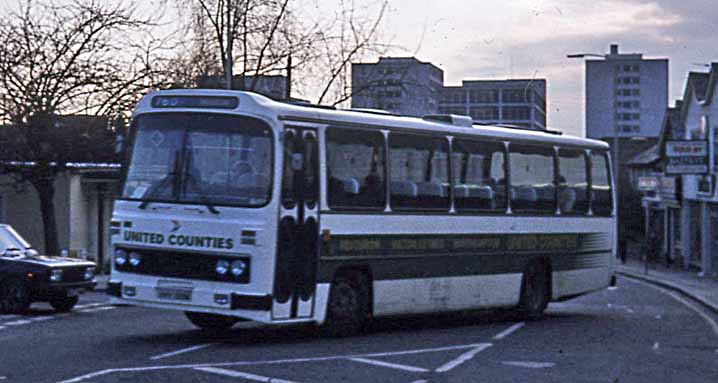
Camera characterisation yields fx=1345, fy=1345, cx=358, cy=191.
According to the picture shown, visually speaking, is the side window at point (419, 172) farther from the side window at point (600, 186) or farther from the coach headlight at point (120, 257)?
the side window at point (600, 186)

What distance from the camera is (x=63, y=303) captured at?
2169 centimetres

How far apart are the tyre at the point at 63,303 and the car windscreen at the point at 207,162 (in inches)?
242

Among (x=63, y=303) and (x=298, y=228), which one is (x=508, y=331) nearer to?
(x=298, y=228)

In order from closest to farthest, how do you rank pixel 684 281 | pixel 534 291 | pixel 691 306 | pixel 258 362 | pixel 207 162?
pixel 258 362
pixel 207 162
pixel 534 291
pixel 691 306
pixel 684 281

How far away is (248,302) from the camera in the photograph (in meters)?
15.1

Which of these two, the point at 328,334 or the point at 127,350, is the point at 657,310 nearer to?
the point at 328,334

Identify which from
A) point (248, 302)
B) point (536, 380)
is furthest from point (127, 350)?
point (536, 380)

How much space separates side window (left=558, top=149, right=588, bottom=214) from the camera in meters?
22.3

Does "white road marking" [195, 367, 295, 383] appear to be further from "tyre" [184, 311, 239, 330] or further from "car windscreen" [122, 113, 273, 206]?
"tyre" [184, 311, 239, 330]

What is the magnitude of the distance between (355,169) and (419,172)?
164cm

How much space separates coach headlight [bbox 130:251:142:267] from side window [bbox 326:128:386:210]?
2419mm

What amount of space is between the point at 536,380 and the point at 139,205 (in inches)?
215

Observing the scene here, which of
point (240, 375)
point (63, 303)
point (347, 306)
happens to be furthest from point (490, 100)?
point (240, 375)

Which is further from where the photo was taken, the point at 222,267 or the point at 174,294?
the point at 174,294
